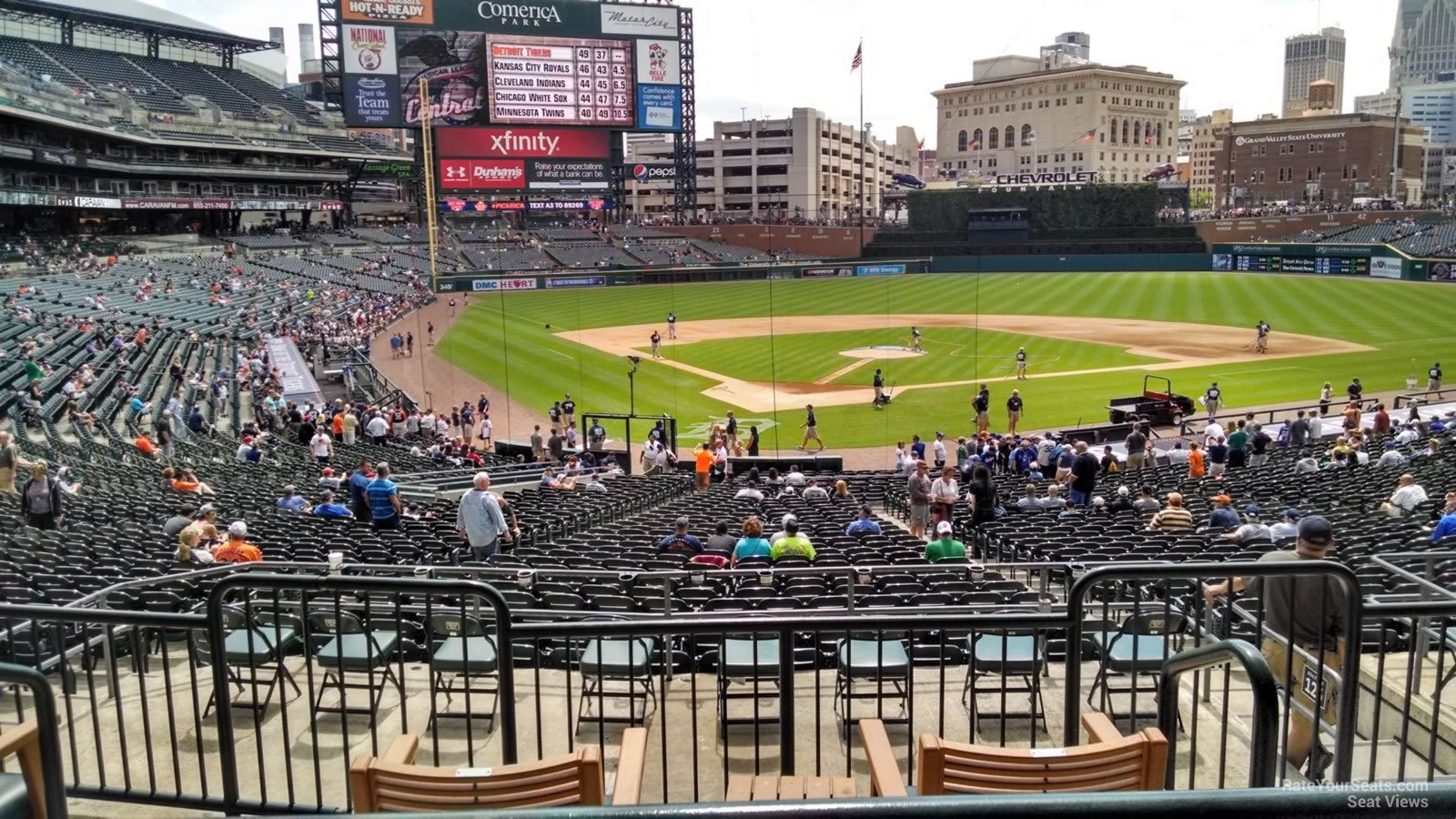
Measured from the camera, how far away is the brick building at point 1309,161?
127 meters

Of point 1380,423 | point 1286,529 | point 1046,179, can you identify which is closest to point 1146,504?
point 1286,529

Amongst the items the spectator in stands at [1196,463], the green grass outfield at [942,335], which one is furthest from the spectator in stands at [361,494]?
the spectator in stands at [1196,463]

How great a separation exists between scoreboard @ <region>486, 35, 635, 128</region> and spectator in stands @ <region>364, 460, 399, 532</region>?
80.8 meters

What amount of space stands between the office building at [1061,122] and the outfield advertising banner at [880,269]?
55509mm

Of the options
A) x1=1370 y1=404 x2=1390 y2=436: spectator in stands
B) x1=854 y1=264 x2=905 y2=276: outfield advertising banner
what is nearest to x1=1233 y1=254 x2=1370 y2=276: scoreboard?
x1=854 y1=264 x2=905 y2=276: outfield advertising banner

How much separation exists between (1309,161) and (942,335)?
10335cm

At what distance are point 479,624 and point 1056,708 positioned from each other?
410cm

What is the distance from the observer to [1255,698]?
3.29 meters

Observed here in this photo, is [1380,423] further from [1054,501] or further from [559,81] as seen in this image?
[559,81]

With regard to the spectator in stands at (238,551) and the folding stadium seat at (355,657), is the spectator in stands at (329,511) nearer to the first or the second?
the spectator in stands at (238,551)

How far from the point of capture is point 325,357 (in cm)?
4106

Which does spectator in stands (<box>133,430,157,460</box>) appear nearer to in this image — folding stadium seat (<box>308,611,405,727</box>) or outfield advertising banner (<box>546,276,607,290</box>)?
folding stadium seat (<box>308,611,405,727</box>)

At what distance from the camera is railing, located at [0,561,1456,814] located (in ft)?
14.9

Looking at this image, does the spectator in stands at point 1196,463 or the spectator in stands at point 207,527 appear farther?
the spectator in stands at point 1196,463
